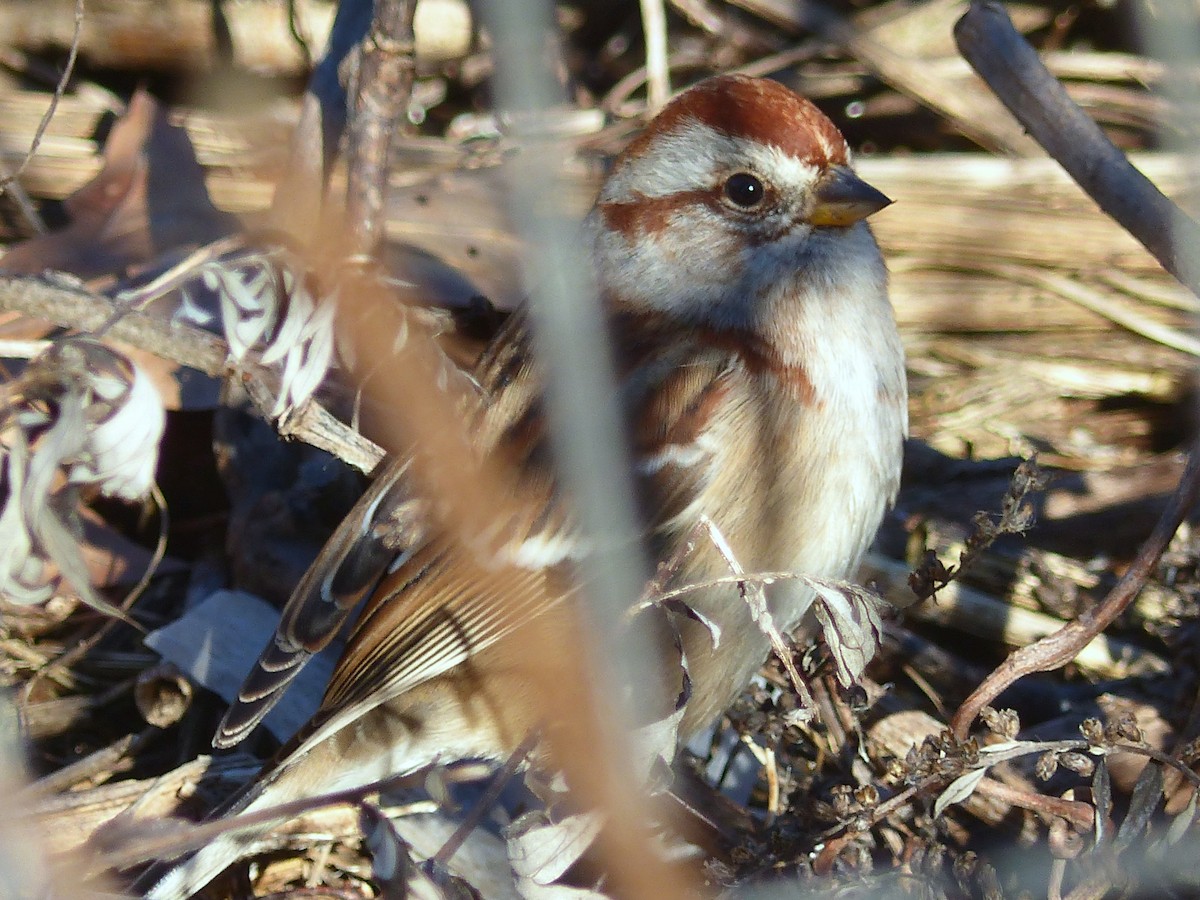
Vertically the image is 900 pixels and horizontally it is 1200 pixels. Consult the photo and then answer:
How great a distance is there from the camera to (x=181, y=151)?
323cm

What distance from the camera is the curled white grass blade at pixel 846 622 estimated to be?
167cm

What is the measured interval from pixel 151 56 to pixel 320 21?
46cm

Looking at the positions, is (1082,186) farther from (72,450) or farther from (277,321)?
(72,450)

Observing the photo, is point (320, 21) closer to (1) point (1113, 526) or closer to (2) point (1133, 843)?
(1) point (1113, 526)

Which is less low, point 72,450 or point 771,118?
point 771,118

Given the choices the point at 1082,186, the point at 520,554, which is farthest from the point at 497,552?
the point at 1082,186

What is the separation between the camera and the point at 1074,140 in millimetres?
2180

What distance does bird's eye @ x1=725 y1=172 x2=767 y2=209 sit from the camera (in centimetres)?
224

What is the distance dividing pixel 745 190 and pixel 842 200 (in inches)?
6.7

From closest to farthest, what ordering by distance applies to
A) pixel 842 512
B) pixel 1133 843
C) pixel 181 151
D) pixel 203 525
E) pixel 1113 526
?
pixel 1133 843
pixel 842 512
pixel 1113 526
pixel 203 525
pixel 181 151

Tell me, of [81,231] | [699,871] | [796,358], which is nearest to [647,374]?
[796,358]

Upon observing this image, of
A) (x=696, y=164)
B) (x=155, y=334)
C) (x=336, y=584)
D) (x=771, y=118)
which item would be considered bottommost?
(x=336, y=584)

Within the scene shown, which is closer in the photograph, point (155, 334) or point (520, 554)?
point (155, 334)

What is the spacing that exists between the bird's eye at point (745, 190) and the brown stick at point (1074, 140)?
0.48 meters
